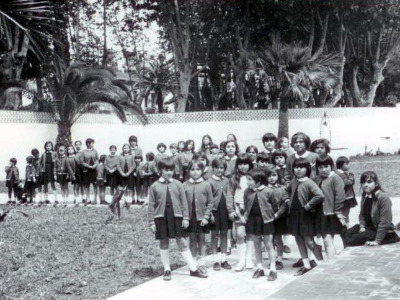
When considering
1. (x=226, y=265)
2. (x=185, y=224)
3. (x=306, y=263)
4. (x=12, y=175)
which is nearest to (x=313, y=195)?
(x=306, y=263)

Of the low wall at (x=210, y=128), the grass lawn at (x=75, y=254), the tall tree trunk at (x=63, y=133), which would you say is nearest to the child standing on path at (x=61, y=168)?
the grass lawn at (x=75, y=254)

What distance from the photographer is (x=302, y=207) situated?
6.96 m

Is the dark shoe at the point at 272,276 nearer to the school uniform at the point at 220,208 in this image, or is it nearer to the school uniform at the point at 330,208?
the school uniform at the point at 330,208

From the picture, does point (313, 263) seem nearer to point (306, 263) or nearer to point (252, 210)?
point (306, 263)

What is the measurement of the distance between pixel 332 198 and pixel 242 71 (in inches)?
721

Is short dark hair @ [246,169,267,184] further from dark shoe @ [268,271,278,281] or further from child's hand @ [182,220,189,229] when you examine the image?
dark shoe @ [268,271,278,281]

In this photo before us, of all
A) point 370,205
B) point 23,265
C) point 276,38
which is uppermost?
point 276,38

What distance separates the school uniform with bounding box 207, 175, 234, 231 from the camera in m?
7.34

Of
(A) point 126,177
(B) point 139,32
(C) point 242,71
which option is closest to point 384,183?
(A) point 126,177

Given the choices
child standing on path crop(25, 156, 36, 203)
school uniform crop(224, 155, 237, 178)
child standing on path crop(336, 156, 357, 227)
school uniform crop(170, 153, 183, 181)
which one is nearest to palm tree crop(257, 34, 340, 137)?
school uniform crop(170, 153, 183, 181)

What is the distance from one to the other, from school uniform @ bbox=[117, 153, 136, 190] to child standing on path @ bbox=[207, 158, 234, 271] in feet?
20.6

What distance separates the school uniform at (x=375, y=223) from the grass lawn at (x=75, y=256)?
2.17 meters

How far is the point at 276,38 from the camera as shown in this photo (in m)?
23.3

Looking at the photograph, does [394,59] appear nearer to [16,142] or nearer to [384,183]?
[384,183]
